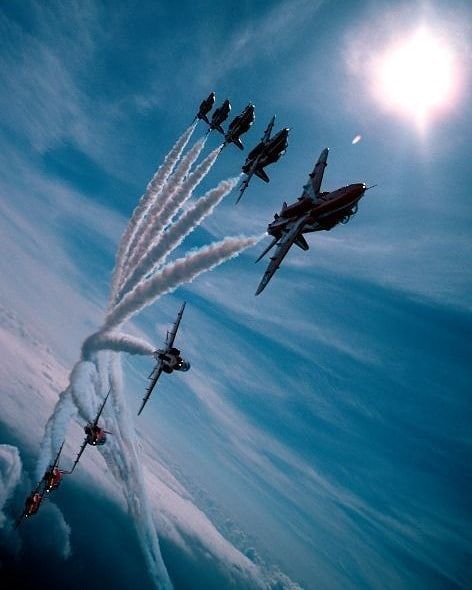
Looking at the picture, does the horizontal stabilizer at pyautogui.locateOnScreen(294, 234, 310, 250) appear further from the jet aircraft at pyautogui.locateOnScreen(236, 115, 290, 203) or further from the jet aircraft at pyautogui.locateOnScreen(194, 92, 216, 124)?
the jet aircraft at pyautogui.locateOnScreen(194, 92, 216, 124)

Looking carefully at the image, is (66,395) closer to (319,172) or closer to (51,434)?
(51,434)

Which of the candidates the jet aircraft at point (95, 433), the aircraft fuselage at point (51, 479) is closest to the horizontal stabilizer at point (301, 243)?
the jet aircraft at point (95, 433)

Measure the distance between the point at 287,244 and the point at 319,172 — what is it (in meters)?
15.8

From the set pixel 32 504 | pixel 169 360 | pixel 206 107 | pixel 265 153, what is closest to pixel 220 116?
pixel 206 107

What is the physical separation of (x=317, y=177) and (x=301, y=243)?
37.5 feet

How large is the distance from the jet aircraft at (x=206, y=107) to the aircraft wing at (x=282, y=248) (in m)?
36.3

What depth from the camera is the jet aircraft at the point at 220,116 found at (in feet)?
222

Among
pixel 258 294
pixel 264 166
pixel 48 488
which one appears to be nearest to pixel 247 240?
pixel 258 294

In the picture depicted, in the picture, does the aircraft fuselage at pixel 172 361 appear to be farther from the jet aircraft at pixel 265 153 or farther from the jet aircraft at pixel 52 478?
the jet aircraft at pixel 52 478

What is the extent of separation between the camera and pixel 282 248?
49.5 m

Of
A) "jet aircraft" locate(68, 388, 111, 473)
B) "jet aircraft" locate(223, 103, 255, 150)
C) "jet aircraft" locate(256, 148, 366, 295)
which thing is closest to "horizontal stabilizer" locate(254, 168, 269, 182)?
"jet aircraft" locate(223, 103, 255, 150)

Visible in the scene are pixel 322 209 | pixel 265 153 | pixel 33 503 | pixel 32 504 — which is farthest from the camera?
pixel 33 503

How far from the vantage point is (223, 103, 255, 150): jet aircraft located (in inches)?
2562

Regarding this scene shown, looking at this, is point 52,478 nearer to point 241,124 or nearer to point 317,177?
point 317,177
